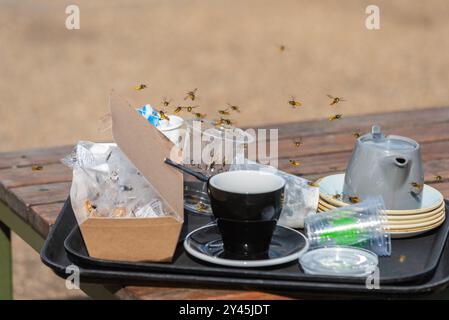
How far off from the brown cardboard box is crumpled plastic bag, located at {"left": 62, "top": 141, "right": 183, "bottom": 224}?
0.03 m

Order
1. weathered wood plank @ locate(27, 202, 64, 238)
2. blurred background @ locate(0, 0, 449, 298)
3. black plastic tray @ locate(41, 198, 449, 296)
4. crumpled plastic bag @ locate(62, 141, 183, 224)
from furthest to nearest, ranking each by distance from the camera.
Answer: blurred background @ locate(0, 0, 449, 298) < weathered wood plank @ locate(27, 202, 64, 238) < crumpled plastic bag @ locate(62, 141, 183, 224) < black plastic tray @ locate(41, 198, 449, 296)

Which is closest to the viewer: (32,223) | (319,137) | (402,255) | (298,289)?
(298,289)

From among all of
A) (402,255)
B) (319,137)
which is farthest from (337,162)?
(402,255)

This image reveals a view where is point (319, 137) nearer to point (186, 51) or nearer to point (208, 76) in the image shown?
point (208, 76)

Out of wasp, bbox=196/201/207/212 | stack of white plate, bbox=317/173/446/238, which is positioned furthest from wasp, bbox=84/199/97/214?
stack of white plate, bbox=317/173/446/238

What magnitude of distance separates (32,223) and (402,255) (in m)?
0.86

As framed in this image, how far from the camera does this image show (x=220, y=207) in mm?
1428

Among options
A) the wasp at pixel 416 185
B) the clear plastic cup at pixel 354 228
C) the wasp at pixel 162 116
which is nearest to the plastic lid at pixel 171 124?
the wasp at pixel 162 116

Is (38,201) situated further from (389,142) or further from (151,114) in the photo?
(389,142)

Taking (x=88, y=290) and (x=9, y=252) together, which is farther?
(x=9, y=252)

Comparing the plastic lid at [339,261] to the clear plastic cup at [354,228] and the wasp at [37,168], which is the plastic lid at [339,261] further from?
the wasp at [37,168]

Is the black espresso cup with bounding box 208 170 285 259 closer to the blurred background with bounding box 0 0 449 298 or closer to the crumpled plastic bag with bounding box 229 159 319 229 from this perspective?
the crumpled plastic bag with bounding box 229 159 319 229

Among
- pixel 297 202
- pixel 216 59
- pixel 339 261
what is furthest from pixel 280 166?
pixel 216 59

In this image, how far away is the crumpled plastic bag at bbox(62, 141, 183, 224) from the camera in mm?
1473
